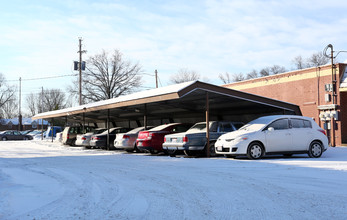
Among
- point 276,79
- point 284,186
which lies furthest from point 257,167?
point 276,79

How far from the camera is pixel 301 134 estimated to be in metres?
14.2

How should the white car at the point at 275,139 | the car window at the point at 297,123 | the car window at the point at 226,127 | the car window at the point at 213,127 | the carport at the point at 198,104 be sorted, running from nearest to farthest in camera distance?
the white car at the point at 275,139 < the car window at the point at 297,123 < the car window at the point at 213,127 < the carport at the point at 198,104 < the car window at the point at 226,127

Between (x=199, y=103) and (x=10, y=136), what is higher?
(x=199, y=103)

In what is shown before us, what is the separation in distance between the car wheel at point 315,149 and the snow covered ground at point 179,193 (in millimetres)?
3520

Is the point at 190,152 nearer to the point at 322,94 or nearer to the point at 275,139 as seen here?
the point at 275,139

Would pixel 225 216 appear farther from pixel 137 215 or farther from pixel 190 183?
pixel 190 183

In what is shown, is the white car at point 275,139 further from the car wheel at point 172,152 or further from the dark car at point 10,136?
the dark car at point 10,136

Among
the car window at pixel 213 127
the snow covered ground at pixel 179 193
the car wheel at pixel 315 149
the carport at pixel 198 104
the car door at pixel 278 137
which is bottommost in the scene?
the snow covered ground at pixel 179 193

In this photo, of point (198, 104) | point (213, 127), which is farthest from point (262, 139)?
point (198, 104)

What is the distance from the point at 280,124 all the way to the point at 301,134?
0.87 metres

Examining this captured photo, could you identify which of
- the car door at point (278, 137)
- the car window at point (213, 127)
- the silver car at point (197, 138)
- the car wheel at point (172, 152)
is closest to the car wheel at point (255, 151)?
the car door at point (278, 137)

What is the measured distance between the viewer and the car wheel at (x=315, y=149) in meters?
14.3

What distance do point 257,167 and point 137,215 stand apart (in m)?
6.49

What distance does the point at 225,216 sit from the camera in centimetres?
541
